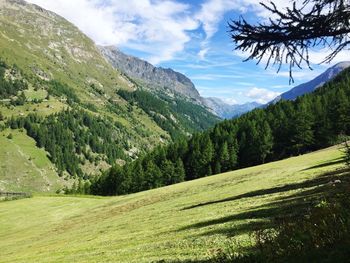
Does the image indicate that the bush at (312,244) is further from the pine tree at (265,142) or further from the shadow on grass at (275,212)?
the pine tree at (265,142)

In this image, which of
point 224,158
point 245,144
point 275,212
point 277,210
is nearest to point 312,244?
point 275,212

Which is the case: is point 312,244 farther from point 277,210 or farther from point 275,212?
point 277,210

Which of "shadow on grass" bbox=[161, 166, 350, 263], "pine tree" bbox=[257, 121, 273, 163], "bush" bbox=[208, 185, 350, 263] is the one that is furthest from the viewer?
"pine tree" bbox=[257, 121, 273, 163]

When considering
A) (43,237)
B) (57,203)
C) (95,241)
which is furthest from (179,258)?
(57,203)

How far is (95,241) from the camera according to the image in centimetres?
3366

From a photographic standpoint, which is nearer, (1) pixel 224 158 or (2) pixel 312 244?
(2) pixel 312 244

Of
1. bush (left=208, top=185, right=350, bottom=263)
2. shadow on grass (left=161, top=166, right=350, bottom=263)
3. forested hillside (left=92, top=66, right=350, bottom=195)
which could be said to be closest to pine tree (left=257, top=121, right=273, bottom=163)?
forested hillside (left=92, top=66, right=350, bottom=195)

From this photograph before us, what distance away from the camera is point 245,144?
124 meters

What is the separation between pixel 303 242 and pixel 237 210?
16888mm

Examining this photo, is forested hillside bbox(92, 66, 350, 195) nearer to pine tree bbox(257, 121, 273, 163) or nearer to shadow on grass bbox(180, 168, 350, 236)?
pine tree bbox(257, 121, 273, 163)

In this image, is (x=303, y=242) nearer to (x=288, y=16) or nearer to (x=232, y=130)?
(x=288, y=16)

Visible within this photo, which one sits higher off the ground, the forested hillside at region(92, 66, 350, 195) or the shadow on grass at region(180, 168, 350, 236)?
the forested hillside at region(92, 66, 350, 195)

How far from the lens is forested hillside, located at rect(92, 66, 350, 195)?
109956 mm

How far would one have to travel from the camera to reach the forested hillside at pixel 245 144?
109956 millimetres
